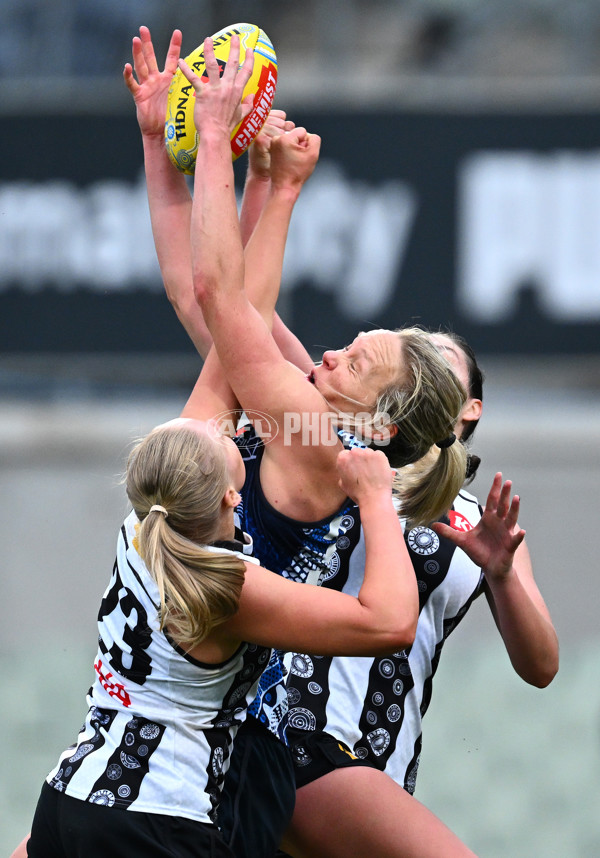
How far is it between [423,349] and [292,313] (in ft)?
16.5

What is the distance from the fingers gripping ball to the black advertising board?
180 inches

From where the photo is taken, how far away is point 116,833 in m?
2.20

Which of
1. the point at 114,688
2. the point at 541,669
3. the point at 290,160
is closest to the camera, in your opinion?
the point at 114,688

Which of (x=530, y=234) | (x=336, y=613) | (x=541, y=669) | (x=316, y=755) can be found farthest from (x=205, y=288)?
(x=530, y=234)

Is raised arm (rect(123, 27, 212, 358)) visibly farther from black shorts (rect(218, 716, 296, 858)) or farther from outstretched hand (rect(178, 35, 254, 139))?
black shorts (rect(218, 716, 296, 858))

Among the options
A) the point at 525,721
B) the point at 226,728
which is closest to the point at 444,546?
the point at 226,728

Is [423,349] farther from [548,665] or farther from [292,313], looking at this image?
[292,313]

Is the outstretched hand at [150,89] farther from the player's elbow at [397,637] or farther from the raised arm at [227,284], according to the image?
the player's elbow at [397,637]

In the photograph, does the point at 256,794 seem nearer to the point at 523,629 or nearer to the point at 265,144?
the point at 523,629

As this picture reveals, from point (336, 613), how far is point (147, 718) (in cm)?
45

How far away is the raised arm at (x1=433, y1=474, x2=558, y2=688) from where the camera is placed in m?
2.67

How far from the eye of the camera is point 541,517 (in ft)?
25.3

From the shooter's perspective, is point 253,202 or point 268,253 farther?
point 253,202

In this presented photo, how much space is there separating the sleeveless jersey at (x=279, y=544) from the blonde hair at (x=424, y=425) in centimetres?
17
